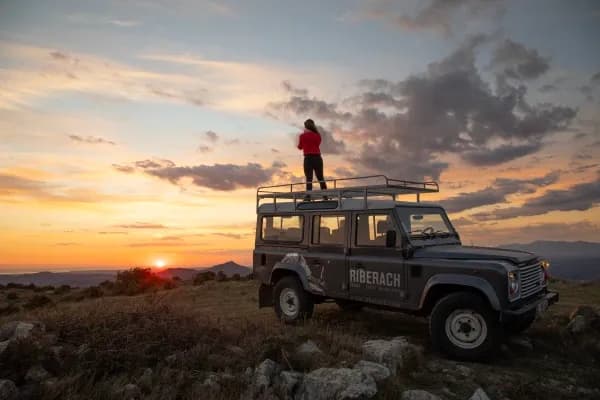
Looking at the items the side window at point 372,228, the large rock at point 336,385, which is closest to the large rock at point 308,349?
the large rock at point 336,385

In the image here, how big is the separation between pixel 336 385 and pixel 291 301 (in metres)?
4.70

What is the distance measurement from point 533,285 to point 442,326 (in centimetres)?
189

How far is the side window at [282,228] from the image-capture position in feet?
33.5

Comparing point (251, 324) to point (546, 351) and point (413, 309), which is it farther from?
point (546, 351)

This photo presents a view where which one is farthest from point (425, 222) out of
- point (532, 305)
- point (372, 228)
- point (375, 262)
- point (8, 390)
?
point (8, 390)

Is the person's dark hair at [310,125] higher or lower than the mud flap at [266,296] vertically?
higher

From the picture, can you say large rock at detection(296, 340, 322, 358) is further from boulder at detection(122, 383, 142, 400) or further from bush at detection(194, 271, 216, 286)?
bush at detection(194, 271, 216, 286)

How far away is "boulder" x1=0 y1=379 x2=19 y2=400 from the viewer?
16.9 feet

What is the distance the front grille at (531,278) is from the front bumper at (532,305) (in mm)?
137

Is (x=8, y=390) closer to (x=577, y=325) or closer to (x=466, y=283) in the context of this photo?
(x=466, y=283)

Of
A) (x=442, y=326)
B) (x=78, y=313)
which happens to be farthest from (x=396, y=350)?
(x=78, y=313)

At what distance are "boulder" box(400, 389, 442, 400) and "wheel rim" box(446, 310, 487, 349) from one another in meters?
1.91

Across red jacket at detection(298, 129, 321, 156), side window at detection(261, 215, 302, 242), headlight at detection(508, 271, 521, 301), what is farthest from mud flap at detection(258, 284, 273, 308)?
headlight at detection(508, 271, 521, 301)

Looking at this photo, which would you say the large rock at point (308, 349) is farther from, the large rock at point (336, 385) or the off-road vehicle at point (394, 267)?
the off-road vehicle at point (394, 267)
